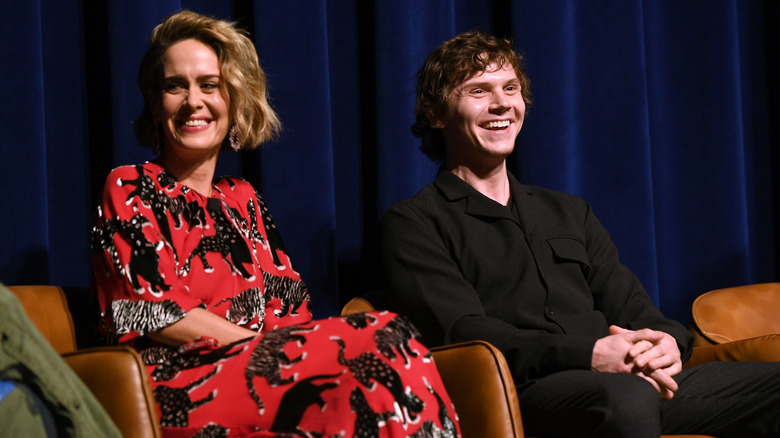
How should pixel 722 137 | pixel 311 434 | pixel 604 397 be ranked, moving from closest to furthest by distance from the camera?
pixel 311 434 < pixel 604 397 < pixel 722 137

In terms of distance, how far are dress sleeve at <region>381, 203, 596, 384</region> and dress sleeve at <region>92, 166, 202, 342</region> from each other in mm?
442

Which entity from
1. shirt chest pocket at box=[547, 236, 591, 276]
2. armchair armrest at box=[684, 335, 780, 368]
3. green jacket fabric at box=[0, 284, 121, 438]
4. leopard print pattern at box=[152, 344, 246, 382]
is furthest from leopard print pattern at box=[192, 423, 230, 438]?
armchair armrest at box=[684, 335, 780, 368]

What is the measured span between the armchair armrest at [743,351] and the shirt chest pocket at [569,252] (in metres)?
0.31

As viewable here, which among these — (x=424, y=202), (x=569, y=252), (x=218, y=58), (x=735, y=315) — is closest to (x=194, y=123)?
(x=218, y=58)

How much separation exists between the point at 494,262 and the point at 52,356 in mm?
1016

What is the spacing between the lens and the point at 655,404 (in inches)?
55.5

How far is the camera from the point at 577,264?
1.88 m

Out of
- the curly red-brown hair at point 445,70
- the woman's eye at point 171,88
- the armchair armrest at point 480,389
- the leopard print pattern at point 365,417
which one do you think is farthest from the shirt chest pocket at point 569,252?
the woman's eye at point 171,88

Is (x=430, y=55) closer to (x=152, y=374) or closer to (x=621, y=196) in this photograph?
(x=621, y=196)

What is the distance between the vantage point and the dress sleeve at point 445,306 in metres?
1.56

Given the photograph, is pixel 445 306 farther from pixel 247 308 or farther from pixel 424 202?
pixel 247 308

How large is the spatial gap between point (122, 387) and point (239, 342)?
0.23 m

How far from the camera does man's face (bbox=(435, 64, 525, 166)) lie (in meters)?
1.93

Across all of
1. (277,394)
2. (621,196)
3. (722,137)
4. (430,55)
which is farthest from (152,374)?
(722,137)
